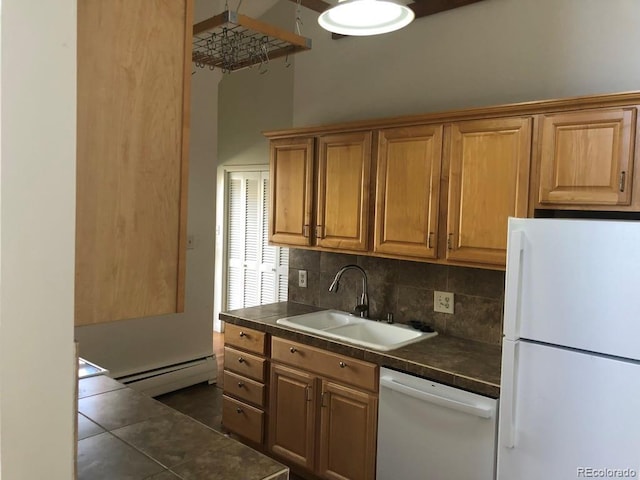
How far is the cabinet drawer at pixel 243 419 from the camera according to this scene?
3125mm

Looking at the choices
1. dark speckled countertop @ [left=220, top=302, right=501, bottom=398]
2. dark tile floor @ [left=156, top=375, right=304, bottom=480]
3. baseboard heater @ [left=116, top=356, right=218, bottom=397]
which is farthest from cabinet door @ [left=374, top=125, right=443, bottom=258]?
baseboard heater @ [left=116, top=356, right=218, bottom=397]

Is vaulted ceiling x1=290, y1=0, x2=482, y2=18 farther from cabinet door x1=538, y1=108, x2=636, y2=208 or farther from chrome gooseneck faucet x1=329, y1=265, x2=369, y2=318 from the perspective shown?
chrome gooseneck faucet x1=329, y1=265, x2=369, y2=318

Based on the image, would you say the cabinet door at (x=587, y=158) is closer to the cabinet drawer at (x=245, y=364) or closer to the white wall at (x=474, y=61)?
the white wall at (x=474, y=61)

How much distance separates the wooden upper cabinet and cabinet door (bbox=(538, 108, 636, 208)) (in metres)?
1.71

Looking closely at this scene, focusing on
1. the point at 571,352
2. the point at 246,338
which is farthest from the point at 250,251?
the point at 571,352

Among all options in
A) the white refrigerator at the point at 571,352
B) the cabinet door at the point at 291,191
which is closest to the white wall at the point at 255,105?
the cabinet door at the point at 291,191

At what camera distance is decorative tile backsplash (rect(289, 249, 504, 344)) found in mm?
2756

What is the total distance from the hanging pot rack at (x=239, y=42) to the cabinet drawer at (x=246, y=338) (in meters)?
1.52

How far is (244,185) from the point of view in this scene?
602 centimetres

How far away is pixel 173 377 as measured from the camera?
14.3 ft

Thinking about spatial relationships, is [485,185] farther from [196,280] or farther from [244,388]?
[196,280]

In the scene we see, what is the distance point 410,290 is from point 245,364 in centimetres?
111

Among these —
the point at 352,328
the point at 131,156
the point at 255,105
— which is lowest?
the point at 352,328

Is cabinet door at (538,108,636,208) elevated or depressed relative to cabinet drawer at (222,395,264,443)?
elevated
